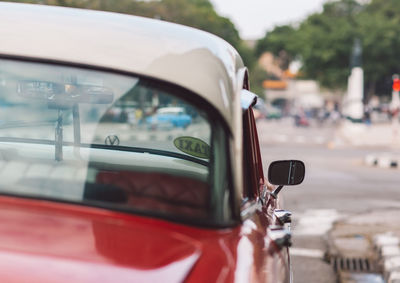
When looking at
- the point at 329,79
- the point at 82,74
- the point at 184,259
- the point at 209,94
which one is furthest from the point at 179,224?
the point at 329,79

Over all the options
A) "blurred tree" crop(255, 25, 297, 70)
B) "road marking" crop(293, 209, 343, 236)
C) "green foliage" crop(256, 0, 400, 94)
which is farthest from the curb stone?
"blurred tree" crop(255, 25, 297, 70)

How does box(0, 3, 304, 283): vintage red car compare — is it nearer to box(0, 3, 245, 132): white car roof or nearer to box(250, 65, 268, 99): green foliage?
box(0, 3, 245, 132): white car roof

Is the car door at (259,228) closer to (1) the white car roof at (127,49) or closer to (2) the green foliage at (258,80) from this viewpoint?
(1) the white car roof at (127,49)

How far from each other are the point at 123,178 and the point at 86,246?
1.23 feet

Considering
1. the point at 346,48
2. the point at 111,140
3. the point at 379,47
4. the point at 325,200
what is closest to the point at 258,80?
the point at 346,48

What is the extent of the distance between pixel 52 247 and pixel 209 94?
0.59 meters

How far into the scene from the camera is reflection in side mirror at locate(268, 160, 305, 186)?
9.44 feet

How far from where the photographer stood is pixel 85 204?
1.85 meters

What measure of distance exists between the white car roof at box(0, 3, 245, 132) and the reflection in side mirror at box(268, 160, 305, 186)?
755mm

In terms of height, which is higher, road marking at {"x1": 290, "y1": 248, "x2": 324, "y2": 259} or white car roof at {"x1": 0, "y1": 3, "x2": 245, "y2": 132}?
white car roof at {"x1": 0, "y1": 3, "x2": 245, "y2": 132}

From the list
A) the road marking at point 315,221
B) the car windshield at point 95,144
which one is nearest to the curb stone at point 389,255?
the road marking at point 315,221

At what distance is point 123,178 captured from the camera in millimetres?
1983

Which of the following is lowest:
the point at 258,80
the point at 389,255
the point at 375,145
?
the point at 258,80

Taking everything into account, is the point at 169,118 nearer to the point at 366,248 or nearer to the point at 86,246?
the point at 86,246
